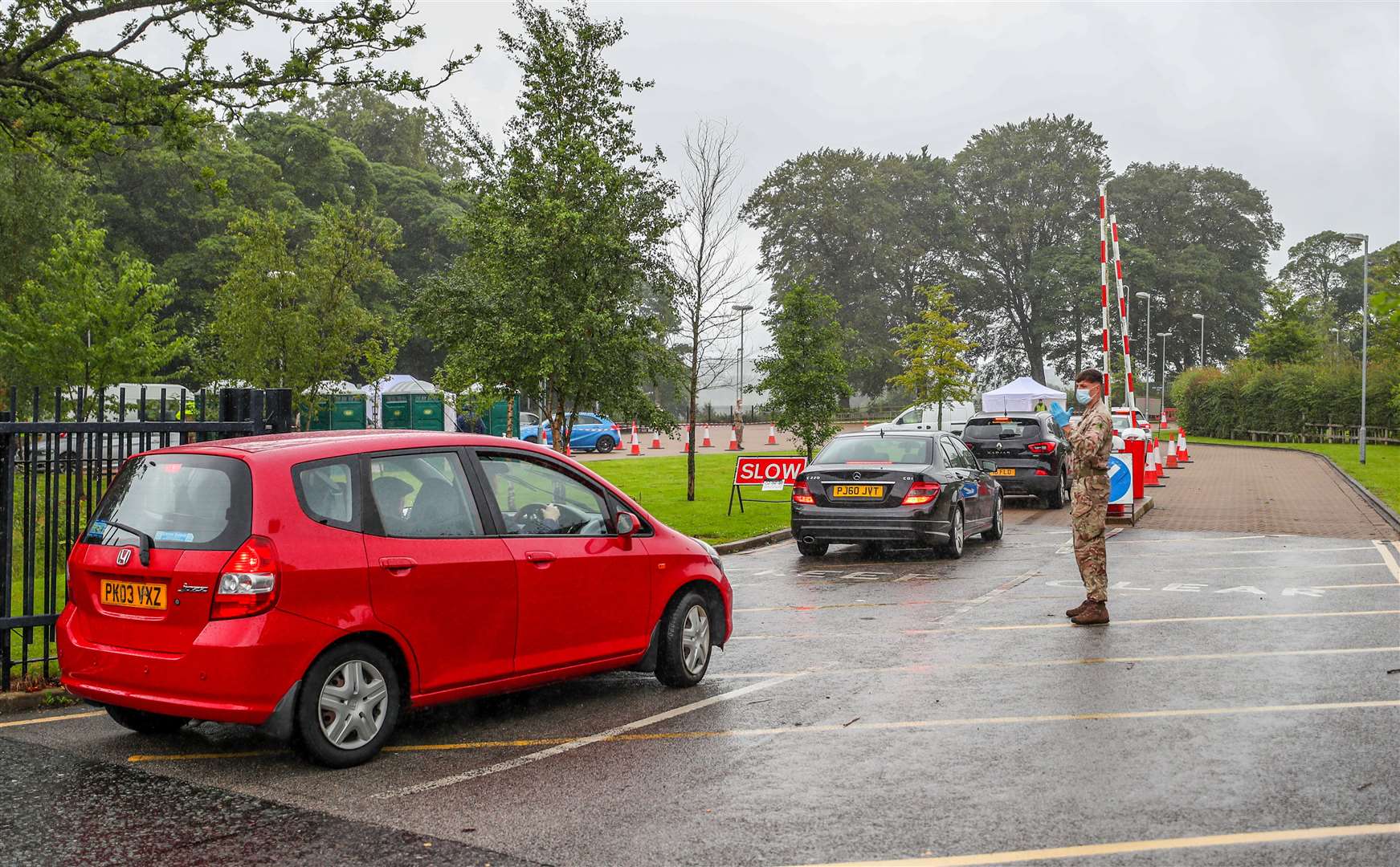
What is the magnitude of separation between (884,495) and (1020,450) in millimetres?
7651

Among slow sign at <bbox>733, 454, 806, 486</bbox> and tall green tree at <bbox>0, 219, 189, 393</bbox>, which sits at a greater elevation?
tall green tree at <bbox>0, 219, 189, 393</bbox>

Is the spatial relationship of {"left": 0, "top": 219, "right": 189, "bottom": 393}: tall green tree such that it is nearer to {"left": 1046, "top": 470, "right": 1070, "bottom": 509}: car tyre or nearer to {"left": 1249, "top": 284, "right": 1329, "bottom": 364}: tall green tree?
{"left": 1046, "top": 470, "right": 1070, "bottom": 509}: car tyre

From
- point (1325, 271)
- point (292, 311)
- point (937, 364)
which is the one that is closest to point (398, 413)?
point (937, 364)

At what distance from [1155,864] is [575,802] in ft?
7.30

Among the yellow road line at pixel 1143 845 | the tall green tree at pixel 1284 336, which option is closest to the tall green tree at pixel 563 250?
the yellow road line at pixel 1143 845

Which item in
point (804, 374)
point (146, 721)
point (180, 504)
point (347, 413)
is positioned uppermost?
point (804, 374)

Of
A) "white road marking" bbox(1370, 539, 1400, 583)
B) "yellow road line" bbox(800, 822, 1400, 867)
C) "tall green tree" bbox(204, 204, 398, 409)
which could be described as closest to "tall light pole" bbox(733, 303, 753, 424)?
"tall green tree" bbox(204, 204, 398, 409)

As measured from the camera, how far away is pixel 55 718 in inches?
266

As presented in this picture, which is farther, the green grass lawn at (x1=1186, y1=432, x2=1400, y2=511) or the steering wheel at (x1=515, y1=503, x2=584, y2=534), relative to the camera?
the green grass lawn at (x1=1186, y1=432, x2=1400, y2=511)

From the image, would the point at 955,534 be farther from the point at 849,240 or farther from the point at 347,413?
the point at 849,240

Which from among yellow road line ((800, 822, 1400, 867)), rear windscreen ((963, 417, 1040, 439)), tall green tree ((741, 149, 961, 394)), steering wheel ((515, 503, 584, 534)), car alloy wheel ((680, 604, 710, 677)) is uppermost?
tall green tree ((741, 149, 961, 394))

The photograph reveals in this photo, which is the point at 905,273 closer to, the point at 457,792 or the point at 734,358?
the point at 734,358

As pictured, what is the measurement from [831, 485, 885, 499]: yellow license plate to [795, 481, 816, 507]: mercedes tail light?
267mm

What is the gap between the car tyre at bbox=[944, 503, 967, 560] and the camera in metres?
14.3
